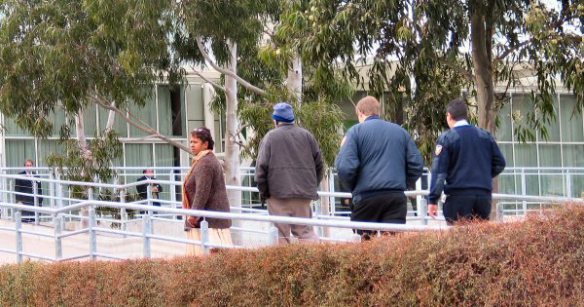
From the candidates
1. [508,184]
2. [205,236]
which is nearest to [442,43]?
[205,236]

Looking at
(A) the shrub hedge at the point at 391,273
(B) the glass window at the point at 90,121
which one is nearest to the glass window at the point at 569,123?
(B) the glass window at the point at 90,121

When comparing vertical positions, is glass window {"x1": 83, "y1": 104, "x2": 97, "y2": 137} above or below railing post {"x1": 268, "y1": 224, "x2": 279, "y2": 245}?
above

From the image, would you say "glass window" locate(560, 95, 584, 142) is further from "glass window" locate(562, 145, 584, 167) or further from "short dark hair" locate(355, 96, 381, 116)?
"short dark hair" locate(355, 96, 381, 116)

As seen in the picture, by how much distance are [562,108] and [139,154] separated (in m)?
13.6

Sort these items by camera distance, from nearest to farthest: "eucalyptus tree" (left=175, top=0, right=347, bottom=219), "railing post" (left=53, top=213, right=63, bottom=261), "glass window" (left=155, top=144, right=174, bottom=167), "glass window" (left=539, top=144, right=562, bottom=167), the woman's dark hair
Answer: the woman's dark hair
"railing post" (left=53, top=213, right=63, bottom=261)
"eucalyptus tree" (left=175, top=0, right=347, bottom=219)
"glass window" (left=155, top=144, right=174, bottom=167)
"glass window" (left=539, top=144, right=562, bottom=167)

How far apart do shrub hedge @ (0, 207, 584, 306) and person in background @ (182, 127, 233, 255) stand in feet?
3.78

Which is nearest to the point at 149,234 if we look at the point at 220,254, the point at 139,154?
the point at 220,254

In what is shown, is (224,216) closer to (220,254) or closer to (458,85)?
(220,254)

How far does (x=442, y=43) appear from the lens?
1558cm

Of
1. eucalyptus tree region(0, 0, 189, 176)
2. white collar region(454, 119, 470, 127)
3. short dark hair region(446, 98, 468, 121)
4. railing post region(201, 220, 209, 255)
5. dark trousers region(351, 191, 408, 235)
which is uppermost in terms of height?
eucalyptus tree region(0, 0, 189, 176)

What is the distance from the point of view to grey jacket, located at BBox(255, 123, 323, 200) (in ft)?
33.1

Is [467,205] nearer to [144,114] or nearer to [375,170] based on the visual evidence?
[375,170]

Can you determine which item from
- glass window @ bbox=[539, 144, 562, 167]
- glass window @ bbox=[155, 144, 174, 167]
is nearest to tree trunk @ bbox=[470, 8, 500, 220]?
glass window @ bbox=[155, 144, 174, 167]

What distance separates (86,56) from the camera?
72.4 ft
